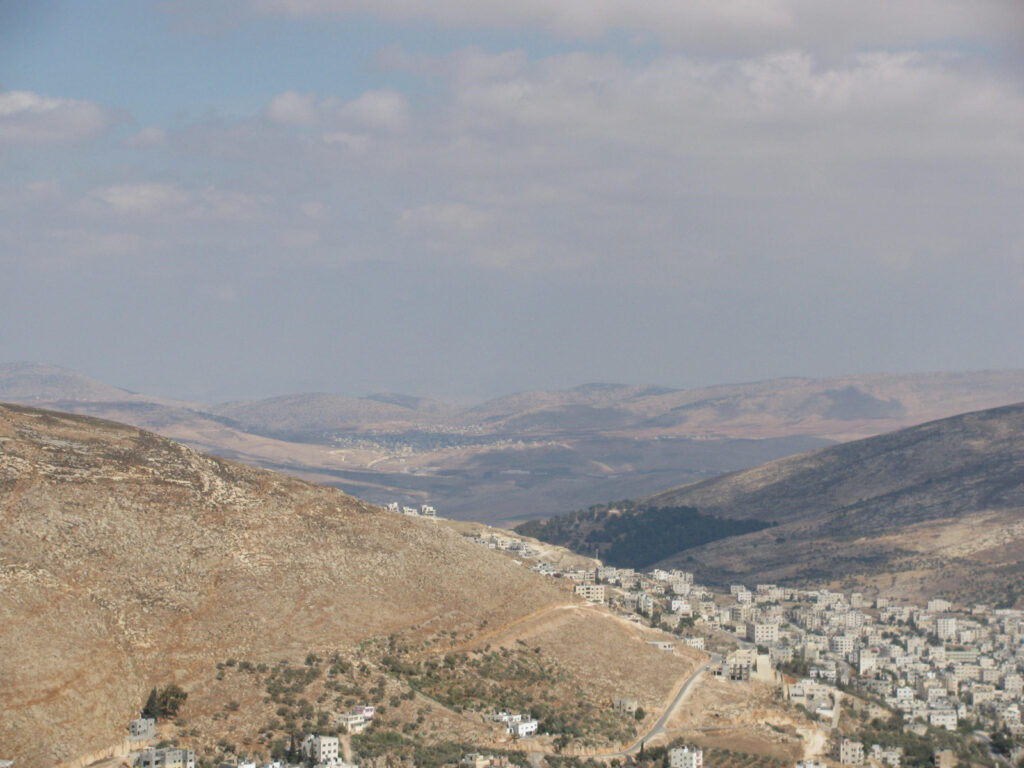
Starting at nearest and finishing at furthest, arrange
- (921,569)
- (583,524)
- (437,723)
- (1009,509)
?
(437,723) → (921,569) → (1009,509) → (583,524)

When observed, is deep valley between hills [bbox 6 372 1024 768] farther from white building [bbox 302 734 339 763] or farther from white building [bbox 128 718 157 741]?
white building [bbox 302 734 339 763]

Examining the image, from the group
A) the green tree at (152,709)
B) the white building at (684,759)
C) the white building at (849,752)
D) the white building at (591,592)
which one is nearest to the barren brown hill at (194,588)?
the green tree at (152,709)

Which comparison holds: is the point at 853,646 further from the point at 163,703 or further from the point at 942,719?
the point at 163,703

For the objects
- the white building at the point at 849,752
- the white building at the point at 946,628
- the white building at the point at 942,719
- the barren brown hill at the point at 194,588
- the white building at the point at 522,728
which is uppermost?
the barren brown hill at the point at 194,588

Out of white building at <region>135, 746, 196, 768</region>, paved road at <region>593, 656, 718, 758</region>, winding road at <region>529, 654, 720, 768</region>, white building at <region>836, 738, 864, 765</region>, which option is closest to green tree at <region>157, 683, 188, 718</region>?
white building at <region>135, 746, 196, 768</region>

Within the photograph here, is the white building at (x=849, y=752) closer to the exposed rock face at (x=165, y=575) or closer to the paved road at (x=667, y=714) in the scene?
the paved road at (x=667, y=714)

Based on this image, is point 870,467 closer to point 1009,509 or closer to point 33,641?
point 1009,509

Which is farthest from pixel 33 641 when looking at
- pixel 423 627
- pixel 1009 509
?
pixel 1009 509
